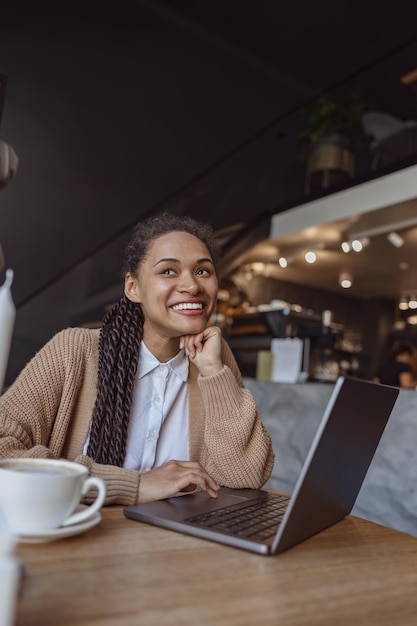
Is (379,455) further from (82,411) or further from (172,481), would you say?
(172,481)

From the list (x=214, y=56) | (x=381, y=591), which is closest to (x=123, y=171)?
(x=214, y=56)

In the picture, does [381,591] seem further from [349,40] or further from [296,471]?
[349,40]

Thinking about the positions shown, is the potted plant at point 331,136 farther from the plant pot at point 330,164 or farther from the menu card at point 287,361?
the menu card at point 287,361

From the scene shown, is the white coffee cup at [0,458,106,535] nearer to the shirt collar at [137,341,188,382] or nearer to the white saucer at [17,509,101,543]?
the white saucer at [17,509,101,543]

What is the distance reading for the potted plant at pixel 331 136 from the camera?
6.16 m

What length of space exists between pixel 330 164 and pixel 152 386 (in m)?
5.30

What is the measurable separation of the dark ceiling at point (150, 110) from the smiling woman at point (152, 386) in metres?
3.44

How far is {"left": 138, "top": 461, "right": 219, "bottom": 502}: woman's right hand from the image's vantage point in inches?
37.9

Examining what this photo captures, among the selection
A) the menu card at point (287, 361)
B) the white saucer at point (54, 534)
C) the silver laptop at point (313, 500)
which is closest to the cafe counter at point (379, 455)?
the menu card at point (287, 361)

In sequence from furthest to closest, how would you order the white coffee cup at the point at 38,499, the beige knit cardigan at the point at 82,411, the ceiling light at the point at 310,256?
1. the ceiling light at the point at 310,256
2. the beige knit cardigan at the point at 82,411
3. the white coffee cup at the point at 38,499

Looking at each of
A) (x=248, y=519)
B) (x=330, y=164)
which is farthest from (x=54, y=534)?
(x=330, y=164)

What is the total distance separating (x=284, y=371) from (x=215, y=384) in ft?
8.16

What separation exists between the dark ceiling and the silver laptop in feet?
13.1

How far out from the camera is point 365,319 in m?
8.62
